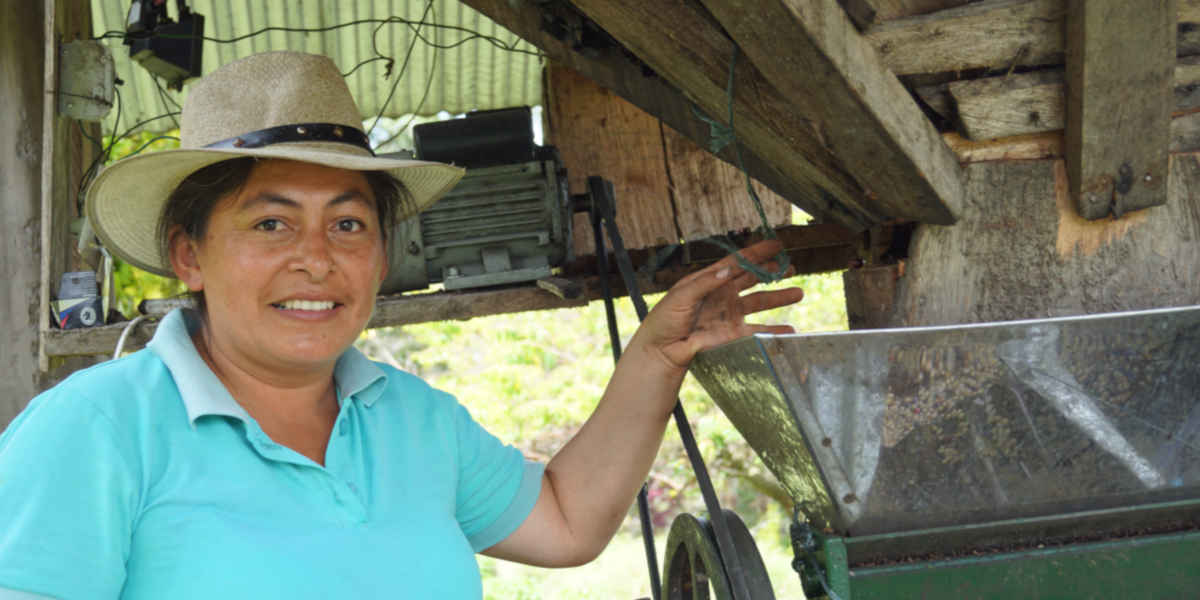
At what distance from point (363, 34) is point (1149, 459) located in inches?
153

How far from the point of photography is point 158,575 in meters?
1.32

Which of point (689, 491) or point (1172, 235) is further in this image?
point (689, 491)

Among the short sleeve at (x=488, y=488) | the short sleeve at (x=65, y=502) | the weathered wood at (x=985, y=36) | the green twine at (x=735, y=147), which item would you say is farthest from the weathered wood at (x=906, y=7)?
the short sleeve at (x=65, y=502)

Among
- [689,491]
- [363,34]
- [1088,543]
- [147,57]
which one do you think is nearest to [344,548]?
[1088,543]

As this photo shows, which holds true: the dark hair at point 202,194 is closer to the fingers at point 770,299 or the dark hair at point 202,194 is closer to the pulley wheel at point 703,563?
the fingers at point 770,299

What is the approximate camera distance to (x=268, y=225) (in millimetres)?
1567

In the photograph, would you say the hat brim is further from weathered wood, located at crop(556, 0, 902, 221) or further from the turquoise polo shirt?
weathered wood, located at crop(556, 0, 902, 221)

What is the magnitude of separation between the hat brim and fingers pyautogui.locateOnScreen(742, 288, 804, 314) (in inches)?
24.3

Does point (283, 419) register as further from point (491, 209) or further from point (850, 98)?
point (491, 209)

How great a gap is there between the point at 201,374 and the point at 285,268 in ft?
0.67

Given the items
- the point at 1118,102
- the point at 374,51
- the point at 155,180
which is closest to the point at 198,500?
the point at 155,180

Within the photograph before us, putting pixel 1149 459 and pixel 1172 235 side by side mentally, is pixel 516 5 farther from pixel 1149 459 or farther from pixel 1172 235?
pixel 1149 459

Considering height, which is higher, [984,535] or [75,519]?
[75,519]

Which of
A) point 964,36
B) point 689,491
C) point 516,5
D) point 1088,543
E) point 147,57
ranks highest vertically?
point 147,57
